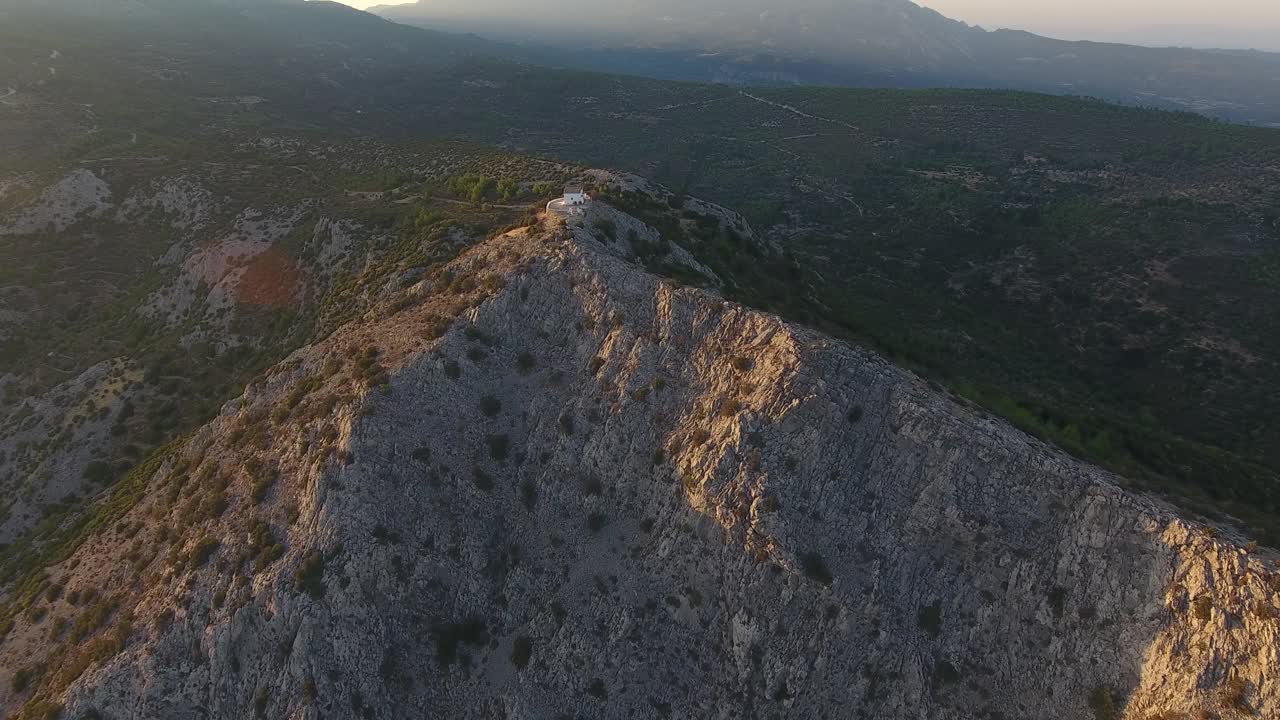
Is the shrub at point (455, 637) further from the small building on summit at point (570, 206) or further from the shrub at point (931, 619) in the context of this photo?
the small building on summit at point (570, 206)

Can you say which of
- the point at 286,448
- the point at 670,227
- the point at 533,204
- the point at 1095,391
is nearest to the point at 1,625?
the point at 286,448

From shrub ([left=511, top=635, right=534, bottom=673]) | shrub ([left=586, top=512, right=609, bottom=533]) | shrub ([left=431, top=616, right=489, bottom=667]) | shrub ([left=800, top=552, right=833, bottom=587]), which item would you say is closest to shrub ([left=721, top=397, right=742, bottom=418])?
shrub ([left=800, top=552, right=833, bottom=587])

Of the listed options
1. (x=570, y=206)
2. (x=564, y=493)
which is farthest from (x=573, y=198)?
(x=564, y=493)

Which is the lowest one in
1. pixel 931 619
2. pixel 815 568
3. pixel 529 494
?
pixel 529 494

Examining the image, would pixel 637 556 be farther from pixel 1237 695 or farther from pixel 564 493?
pixel 1237 695

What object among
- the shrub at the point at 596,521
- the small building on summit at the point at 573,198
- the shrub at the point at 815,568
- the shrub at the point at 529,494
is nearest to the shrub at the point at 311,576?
the shrub at the point at 529,494
